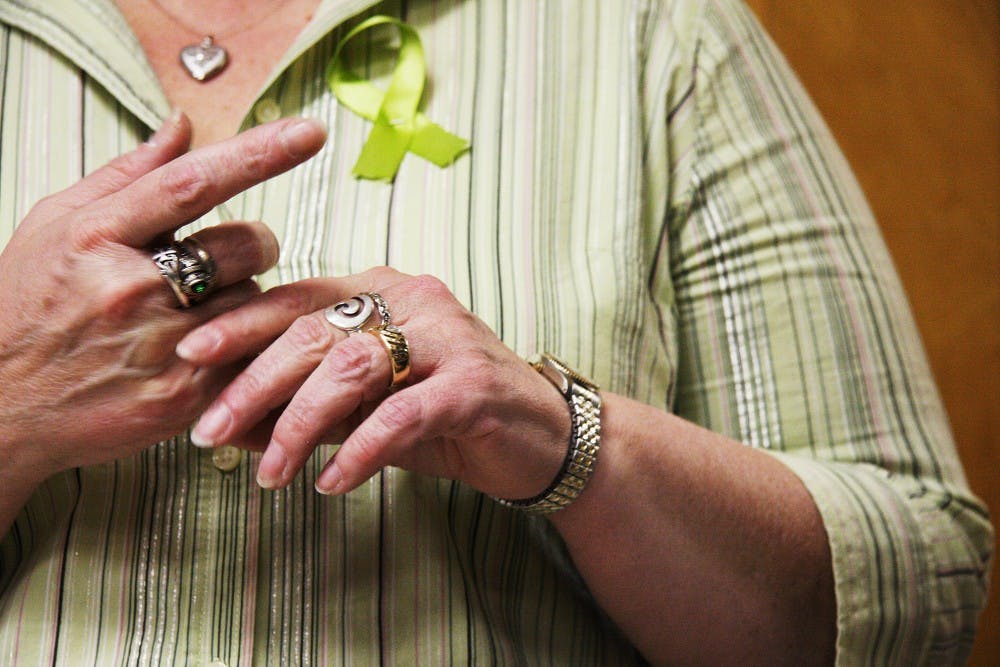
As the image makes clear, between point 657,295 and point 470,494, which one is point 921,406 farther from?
point 470,494

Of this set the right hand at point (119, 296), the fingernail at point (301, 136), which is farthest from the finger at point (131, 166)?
the fingernail at point (301, 136)

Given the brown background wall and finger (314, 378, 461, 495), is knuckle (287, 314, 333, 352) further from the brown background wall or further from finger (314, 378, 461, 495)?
the brown background wall

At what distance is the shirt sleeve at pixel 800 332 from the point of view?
0.86 m

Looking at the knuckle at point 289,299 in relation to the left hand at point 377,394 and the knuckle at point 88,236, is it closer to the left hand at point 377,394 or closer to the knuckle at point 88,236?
the left hand at point 377,394

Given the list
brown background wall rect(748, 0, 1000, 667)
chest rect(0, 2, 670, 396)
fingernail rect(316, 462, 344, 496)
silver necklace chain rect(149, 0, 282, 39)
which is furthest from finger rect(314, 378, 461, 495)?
brown background wall rect(748, 0, 1000, 667)

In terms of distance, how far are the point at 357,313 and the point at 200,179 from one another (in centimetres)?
13

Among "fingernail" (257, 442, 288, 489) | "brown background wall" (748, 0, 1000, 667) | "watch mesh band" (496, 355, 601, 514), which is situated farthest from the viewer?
"brown background wall" (748, 0, 1000, 667)

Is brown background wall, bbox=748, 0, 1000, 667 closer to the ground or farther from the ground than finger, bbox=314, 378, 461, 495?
farther from the ground

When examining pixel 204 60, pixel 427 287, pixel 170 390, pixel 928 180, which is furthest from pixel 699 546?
pixel 928 180

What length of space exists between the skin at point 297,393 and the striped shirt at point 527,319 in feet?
0.26

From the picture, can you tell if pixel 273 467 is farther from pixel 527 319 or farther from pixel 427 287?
pixel 527 319

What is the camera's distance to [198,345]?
1.98ft

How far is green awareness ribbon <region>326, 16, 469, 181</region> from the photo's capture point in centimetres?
87

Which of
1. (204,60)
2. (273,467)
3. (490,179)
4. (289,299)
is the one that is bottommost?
(273,467)
